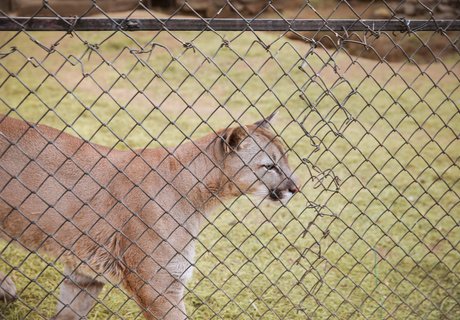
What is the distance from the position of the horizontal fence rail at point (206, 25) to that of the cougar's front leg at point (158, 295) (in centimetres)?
151

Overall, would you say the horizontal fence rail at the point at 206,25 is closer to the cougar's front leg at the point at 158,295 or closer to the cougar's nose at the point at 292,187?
the cougar's nose at the point at 292,187

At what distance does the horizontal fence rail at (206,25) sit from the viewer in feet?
7.44

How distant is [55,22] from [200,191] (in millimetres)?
1630

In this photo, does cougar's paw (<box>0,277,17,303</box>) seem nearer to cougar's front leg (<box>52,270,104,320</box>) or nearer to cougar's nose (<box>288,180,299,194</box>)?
cougar's front leg (<box>52,270,104,320</box>)

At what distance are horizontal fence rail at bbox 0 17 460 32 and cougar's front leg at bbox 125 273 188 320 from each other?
1.51 meters

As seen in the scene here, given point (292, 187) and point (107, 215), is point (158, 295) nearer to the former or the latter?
point (107, 215)

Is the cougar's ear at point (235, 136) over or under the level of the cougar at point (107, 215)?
over

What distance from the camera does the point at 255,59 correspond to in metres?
9.74

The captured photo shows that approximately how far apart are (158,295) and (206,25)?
1.57m

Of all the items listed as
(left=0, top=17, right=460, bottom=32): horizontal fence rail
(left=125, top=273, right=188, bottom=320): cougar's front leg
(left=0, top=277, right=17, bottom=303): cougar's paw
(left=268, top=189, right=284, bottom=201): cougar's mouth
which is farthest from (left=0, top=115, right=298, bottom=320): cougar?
(left=0, top=17, right=460, bottom=32): horizontal fence rail

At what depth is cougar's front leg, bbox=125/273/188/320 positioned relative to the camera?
3.32 m

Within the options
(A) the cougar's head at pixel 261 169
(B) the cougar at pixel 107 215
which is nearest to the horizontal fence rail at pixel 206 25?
(B) the cougar at pixel 107 215

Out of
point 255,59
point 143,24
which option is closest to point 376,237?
point 143,24

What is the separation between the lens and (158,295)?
3283 mm
